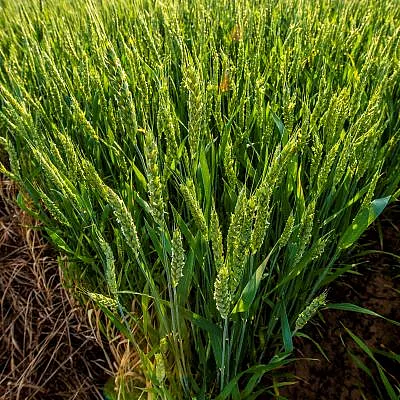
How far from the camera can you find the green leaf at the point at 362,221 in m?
0.72

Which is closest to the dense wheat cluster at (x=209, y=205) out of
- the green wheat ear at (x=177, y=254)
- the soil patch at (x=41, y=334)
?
the green wheat ear at (x=177, y=254)

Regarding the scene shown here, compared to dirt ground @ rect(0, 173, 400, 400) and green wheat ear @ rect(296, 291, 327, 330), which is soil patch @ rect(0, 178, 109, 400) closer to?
dirt ground @ rect(0, 173, 400, 400)

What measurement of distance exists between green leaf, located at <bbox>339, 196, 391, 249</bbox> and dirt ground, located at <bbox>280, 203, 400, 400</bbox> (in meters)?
0.27

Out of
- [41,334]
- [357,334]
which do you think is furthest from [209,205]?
[41,334]

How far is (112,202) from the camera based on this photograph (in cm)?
53

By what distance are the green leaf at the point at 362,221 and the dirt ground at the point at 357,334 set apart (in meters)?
0.27

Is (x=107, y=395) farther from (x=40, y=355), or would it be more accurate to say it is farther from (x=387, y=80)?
(x=387, y=80)

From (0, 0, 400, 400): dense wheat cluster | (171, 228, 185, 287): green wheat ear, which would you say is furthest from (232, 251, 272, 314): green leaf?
(171, 228, 185, 287): green wheat ear

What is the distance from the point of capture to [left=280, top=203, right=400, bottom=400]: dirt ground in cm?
89

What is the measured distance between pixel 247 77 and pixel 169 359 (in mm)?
579

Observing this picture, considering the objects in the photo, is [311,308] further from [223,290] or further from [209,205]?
[209,205]

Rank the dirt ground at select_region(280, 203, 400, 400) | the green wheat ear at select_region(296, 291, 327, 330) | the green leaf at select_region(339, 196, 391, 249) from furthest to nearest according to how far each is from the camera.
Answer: the dirt ground at select_region(280, 203, 400, 400), the green leaf at select_region(339, 196, 391, 249), the green wheat ear at select_region(296, 291, 327, 330)

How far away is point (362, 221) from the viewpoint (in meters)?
0.73

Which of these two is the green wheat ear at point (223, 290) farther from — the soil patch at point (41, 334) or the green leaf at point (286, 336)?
the soil patch at point (41, 334)
